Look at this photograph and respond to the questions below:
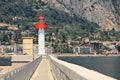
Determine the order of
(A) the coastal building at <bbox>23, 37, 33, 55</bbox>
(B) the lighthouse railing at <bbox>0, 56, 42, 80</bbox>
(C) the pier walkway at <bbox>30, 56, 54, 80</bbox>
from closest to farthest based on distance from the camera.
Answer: (B) the lighthouse railing at <bbox>0, 56, 42, 80</bbox>, (C) the pier walkway at <bbox>30, 56, 54, 80</bbox>, (A) the coastal building at <bbox>23, 37, 33, 55</bbox>

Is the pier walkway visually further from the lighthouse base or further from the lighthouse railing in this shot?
the lighthouse base

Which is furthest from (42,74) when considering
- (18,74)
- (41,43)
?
(41,43)

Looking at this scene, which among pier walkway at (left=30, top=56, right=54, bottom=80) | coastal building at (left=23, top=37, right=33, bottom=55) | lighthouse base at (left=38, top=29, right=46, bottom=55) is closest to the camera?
pier walkway at (left=30, top=56, right=54, bottom=80)

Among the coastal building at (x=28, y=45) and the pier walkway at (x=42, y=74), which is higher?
Result: the coastal building at (x=28, y=45)

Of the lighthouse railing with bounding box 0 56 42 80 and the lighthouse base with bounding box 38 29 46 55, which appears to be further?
the lighthouse base with bounding box 38 29 46 55

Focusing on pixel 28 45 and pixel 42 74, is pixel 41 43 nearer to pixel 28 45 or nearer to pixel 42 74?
pixel 28 45

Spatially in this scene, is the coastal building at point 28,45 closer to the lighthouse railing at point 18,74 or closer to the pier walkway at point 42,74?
the pier walkway at point 42,74

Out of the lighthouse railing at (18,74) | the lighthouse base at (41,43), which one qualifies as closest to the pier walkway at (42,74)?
the lighthouse railing at (18,74)

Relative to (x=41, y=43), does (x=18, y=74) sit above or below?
below

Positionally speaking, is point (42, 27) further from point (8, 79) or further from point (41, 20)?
point (8, 79)

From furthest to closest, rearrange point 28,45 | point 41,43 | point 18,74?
point 41,43 < point 28,45 < point 18,74

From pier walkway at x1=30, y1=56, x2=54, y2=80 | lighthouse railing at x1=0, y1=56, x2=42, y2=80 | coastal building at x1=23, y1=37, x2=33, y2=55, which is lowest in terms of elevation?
pier walkway at x1=30, y1=56, x2=54, y2=80

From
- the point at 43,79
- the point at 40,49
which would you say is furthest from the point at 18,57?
the point at 40,49

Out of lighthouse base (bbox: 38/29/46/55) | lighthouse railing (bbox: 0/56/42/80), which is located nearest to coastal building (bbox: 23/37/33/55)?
lighthouse base (bbox: 38/29/46/55)
